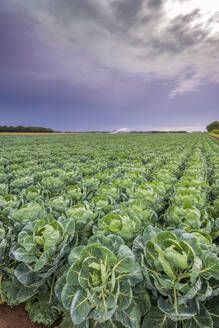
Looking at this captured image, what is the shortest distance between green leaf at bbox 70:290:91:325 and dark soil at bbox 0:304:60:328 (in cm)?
104

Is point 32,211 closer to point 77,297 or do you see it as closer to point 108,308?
point 77,297

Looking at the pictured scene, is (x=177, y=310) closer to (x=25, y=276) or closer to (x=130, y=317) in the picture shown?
(x=130, y=317)

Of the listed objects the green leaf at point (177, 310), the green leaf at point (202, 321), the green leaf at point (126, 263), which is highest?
the green leaf at point (126, 263)

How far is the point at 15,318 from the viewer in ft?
6.45

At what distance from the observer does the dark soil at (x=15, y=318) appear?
1900 millimetres

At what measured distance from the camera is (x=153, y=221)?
2191 mm

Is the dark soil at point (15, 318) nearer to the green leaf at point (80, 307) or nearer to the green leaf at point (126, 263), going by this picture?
the green leaf at point (80, 307)

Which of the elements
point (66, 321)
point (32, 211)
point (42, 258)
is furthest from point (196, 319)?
point (32, 211)

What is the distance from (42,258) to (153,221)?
1374mm

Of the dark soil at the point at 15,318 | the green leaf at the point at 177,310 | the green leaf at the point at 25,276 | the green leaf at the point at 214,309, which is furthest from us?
the dark soil at the point at 15,318

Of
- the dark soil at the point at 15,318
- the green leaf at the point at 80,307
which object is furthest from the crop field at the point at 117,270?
the dark soil at the point at 15,318

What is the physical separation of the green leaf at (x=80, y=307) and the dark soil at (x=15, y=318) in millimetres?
1045

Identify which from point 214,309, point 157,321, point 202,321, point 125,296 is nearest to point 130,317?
point 125,296

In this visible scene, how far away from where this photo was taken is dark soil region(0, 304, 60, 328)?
1900 millimetres
